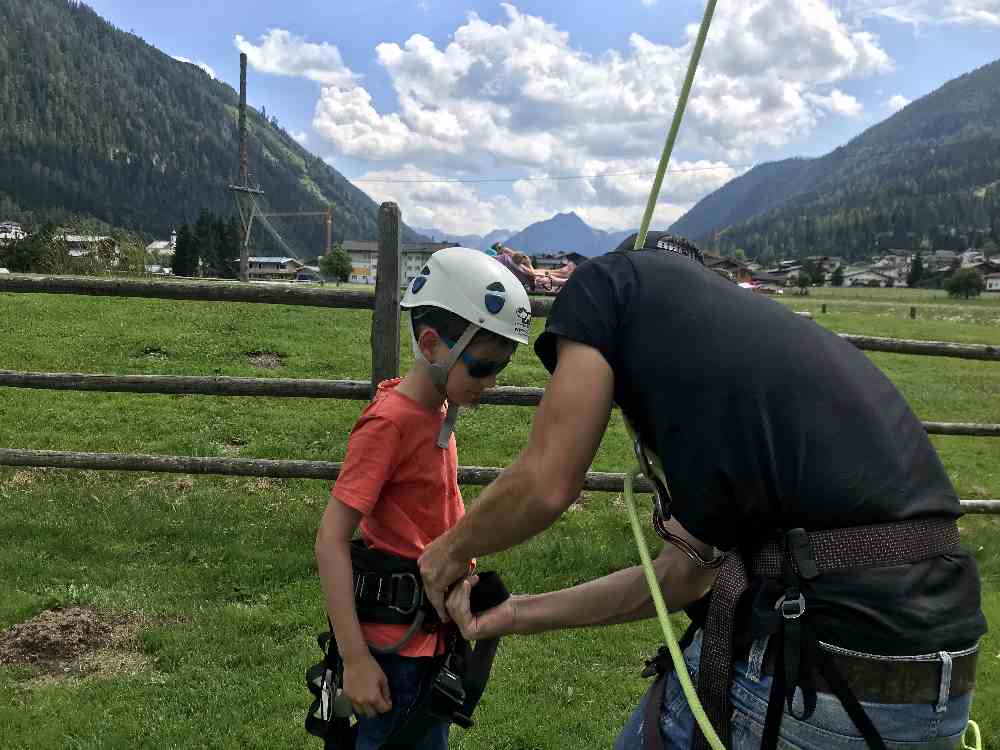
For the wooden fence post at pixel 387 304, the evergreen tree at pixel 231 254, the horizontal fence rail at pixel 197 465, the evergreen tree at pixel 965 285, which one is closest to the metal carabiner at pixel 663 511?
the wooden fence post at pixel 387 304

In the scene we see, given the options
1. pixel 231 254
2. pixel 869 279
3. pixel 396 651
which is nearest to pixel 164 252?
pixel 231 254

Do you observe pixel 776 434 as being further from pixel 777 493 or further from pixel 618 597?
pixel 618 597

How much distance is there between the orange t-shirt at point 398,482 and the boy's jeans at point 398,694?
0.05m

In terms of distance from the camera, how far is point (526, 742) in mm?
3711

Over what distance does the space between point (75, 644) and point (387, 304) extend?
291cm

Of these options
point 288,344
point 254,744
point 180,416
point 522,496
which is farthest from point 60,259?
point 522,496

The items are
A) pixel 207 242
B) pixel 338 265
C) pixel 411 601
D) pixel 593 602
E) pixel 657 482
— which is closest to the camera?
pixel 657 482

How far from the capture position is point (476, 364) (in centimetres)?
219

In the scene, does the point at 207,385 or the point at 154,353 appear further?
the point at 154,353

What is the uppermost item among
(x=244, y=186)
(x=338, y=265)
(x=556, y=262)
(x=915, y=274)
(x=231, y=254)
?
(x=915, y=274)

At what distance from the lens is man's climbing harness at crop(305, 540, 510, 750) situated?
7.23ft

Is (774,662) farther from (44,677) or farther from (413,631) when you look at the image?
(44,677)

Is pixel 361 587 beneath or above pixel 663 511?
beneath

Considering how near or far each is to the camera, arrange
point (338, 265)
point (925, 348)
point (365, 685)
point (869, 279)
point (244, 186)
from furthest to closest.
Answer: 1. point (869, 279)
2. point (338, 265)
3. point (244, 186)
4. point (925, 348)
5. point (365, 685)
